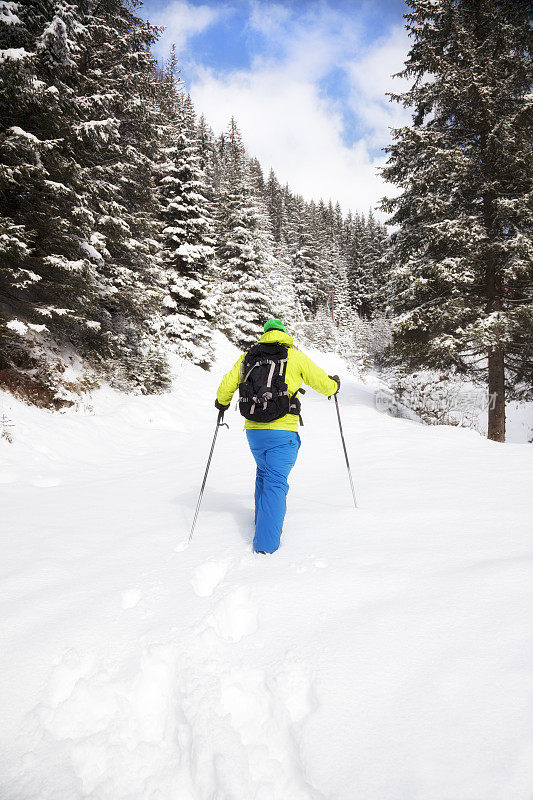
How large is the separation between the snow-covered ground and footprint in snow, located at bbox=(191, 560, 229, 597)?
17 millimetres

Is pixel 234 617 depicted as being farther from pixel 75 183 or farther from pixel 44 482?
pixel 75 183

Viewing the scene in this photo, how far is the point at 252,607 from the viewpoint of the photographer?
265cm

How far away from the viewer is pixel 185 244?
1689 centimetres

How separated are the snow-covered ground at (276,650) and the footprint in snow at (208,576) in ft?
0.05

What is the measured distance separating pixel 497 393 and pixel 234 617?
9.67m

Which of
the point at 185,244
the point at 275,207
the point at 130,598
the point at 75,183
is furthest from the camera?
the point at 275,207

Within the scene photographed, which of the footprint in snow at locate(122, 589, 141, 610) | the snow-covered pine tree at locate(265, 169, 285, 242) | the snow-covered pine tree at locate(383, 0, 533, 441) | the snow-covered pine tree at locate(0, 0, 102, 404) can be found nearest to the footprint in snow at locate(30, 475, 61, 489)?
the snow-covered pine tree at locate(0, 0, 102, 404)

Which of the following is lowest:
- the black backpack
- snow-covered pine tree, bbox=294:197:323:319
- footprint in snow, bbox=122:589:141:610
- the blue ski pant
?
Answer: footprint in snow, bbox=122:589:141:610

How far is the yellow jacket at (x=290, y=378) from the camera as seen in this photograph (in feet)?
11.9

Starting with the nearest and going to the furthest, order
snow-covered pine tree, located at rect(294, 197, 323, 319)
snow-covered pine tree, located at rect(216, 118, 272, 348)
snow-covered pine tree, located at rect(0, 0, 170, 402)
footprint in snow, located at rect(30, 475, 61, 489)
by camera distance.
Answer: footprint in snow, located at rect(30, 475, 61, 489), snow-covered pine tree, located at rect(0, 0, 170, 402), snow-covered pine tree, located at rect(216, 118, 272, 348), snow-covered pine tree, located at rect(294, 197, 323, 319)

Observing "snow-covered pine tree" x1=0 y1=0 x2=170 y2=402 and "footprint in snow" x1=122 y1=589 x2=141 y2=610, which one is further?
"snow-covered pine tree" x1=0 y1=0 x2=170 y2=402

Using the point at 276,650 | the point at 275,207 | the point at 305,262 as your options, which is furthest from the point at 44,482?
the point at 275,207

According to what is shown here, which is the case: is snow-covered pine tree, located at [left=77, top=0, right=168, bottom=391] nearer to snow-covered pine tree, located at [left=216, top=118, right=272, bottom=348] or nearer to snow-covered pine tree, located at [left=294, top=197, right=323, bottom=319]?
snow-covered pine tree, located at [left=216, top=118, right=272, bottom=348]

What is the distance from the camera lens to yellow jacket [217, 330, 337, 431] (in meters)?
3.64
